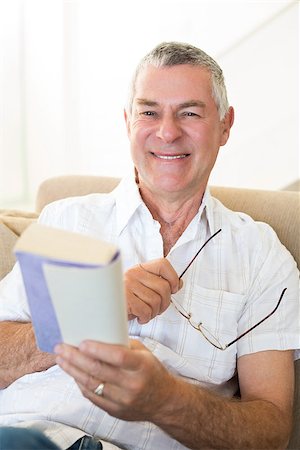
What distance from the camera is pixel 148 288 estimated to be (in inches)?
51.0

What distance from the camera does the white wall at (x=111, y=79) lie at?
343cm

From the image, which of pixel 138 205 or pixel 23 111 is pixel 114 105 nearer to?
pixel 23 111

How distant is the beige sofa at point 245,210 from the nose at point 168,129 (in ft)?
1.07

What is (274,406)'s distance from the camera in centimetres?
139

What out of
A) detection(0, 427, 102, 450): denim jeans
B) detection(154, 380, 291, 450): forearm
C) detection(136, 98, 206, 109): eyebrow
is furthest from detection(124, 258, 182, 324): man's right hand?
detection(136, 98, 206, 109): eyebrow

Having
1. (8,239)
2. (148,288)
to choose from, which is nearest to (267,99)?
(8,239)

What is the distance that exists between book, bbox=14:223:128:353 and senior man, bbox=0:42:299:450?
29 centimetres

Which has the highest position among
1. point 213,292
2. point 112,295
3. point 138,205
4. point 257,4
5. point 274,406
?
point 257,4

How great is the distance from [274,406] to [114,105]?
2.71 meters

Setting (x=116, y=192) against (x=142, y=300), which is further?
(x=116, y=192)

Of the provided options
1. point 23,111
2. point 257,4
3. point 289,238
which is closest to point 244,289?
point 289,238

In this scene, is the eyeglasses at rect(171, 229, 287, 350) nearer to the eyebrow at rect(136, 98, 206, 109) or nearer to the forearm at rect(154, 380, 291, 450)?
the forearm at rect(154, 380, 291, 450)

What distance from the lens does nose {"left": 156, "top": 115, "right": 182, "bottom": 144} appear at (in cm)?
154

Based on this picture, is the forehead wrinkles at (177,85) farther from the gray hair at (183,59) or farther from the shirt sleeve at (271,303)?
the shirt sleeve at (271,303)
